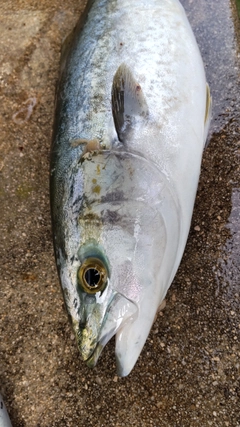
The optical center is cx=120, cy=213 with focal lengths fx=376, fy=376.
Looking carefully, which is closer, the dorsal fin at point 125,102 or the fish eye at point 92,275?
the fish eye at point 92,275

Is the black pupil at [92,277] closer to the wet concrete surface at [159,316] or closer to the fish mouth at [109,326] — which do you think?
the fish mouth at [109,326]

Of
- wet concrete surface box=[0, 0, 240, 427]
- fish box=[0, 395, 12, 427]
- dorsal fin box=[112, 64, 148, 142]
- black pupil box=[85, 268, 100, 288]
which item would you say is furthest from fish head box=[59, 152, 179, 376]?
fish box=[0, 395, 12, 427]

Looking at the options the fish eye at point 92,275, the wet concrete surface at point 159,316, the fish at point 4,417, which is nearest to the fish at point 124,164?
the fish eye at point 92,275

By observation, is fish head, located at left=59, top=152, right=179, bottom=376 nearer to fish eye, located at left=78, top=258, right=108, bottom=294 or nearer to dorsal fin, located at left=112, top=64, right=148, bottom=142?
fish eye, located at left=78, top=258, right=108, bottom=294

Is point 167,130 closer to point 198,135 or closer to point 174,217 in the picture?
point 198,135

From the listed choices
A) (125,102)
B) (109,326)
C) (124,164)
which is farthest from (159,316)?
(125,102)

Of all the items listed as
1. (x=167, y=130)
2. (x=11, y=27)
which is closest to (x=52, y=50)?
(x=11, y=27)

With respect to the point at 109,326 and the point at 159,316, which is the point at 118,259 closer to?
the point at 109,326
